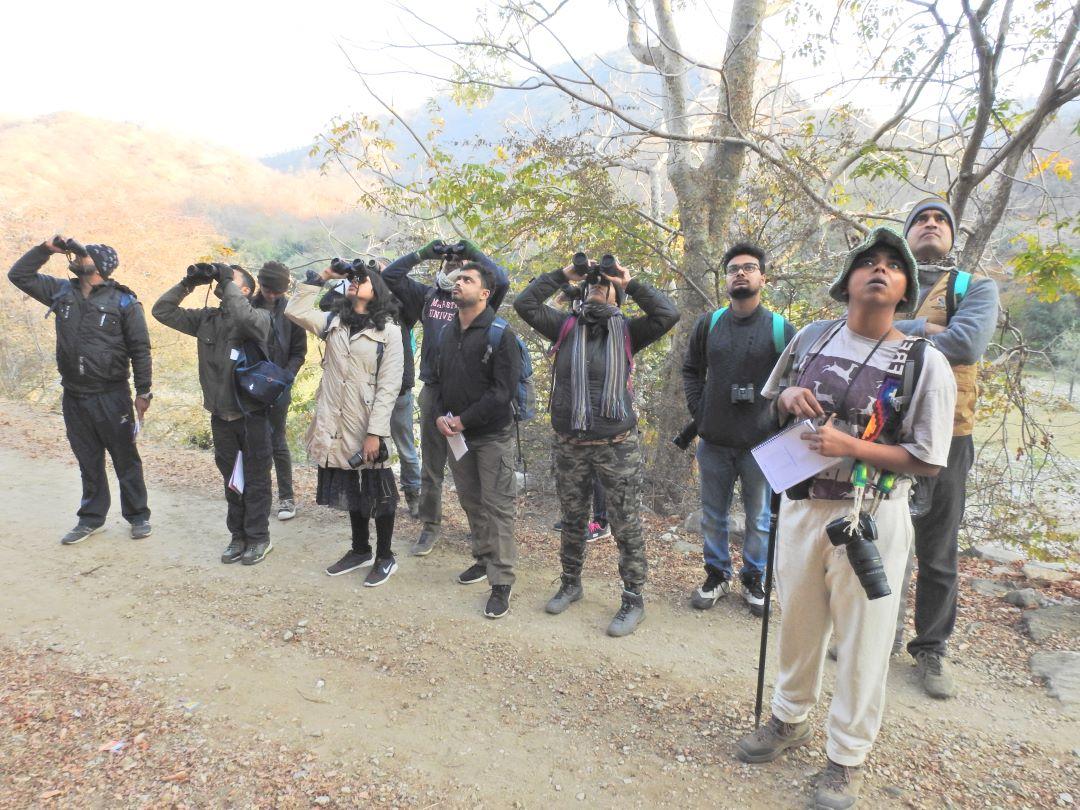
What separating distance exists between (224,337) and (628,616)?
11.2 feet

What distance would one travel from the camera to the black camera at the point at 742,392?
3451mm

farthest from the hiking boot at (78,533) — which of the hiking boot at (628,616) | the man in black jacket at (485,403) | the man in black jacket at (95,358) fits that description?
the hiking boot at (628,616)

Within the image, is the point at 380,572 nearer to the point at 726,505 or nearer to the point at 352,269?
the point at 352,269

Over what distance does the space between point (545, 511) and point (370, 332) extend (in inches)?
117

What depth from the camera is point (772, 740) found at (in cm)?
242

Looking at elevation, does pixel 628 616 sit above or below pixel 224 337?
below

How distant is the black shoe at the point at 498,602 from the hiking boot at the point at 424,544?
1009 mm

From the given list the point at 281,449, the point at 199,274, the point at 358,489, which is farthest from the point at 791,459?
the point at 281,449

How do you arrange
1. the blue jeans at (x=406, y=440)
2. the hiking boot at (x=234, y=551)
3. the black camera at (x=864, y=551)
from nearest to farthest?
the black camera at (x=864, y=551)
the hiking boot at (x=234, y=551)
the blue jeans at (x=406, y=440)

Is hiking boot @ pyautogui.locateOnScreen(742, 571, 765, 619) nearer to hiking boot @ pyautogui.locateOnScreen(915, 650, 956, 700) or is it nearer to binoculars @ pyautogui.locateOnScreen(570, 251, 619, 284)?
hiking boot @ pyautogui.locateOnScreen(915, 650, 956, 700)

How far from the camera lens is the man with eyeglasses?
347 centimetres

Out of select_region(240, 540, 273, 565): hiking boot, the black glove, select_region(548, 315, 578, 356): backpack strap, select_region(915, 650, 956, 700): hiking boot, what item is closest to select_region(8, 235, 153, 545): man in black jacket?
the black glove

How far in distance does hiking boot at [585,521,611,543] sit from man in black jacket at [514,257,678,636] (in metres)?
1.42

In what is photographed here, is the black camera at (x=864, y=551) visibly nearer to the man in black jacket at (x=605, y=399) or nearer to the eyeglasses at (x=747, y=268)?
the man in black jacket at (x=605, y=399)
